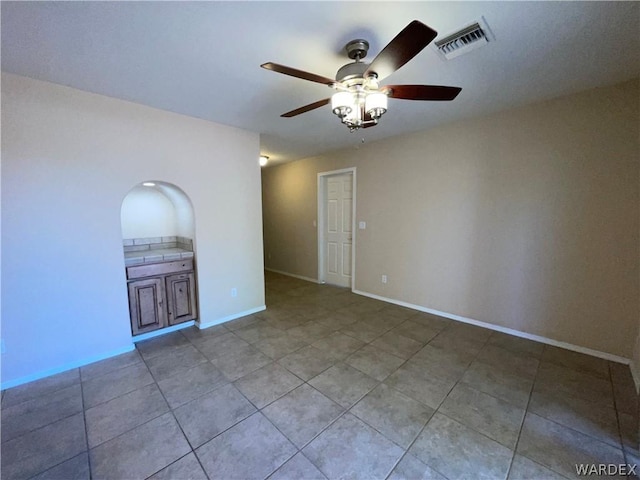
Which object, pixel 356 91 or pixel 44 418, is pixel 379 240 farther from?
pixel 44 418

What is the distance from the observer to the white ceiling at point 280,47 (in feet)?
4.75

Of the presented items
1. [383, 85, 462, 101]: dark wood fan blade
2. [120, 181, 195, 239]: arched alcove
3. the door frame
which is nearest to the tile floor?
[120, 181, 195, 239]: arched alcove

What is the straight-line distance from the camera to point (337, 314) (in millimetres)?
3668

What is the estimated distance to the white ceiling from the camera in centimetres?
145

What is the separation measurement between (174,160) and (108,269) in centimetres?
131

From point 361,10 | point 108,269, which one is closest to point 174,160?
point 108,269

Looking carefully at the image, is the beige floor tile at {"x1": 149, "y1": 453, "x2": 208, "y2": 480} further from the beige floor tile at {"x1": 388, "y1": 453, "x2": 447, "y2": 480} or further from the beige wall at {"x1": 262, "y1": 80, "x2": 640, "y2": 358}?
the beige wall at {"x1": 262, "y1": 80, "x2": 640, "y2": 358}

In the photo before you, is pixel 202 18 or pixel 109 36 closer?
pixel 202 18

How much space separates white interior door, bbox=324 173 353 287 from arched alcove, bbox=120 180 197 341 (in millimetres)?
2595

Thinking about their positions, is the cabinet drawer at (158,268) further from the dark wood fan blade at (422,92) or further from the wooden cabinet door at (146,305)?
the dark wood fan blade at (422,92)

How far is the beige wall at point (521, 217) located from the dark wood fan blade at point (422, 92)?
1.35m

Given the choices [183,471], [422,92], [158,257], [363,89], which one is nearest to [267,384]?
[183,471]

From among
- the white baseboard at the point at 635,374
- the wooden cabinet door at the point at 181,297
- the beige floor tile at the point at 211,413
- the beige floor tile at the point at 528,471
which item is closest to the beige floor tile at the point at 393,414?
the beige floor tile at the point at 528,471

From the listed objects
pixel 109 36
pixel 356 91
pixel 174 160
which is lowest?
pixel 174 160
